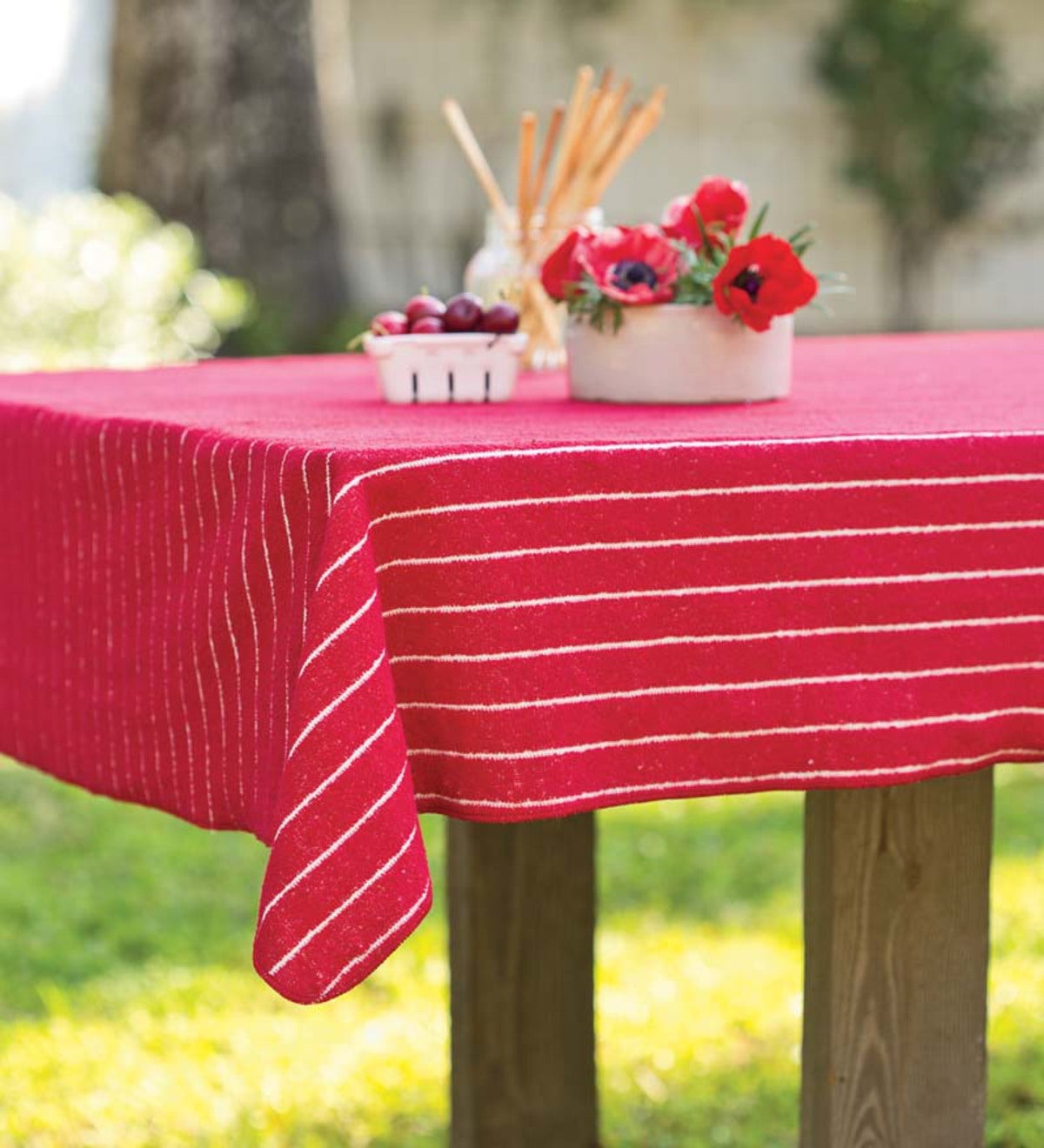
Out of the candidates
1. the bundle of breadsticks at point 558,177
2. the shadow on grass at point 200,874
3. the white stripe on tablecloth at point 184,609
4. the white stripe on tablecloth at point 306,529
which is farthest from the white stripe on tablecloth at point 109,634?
the shadow on grass at point 200,874

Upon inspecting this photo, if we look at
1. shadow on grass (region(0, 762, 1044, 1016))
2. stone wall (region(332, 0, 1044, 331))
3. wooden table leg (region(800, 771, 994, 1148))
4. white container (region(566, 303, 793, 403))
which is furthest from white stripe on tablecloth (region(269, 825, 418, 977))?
stone wall (region(332, 0, 1044, 331))

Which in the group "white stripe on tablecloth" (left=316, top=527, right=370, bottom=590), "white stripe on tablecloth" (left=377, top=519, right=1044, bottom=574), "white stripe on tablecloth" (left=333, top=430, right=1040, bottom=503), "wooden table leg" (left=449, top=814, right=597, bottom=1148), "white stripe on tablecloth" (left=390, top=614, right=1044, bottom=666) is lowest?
"wooden table leg" (left=449, top=814, right=597, bottom=1148)

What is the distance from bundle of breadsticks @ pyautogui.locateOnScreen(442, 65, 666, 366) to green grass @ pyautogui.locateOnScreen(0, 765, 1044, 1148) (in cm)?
108

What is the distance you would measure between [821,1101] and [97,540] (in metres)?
0.75

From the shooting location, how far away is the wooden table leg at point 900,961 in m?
Answer: 1.55

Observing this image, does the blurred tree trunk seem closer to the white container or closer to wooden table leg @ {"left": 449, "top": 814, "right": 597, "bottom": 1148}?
wooden table leg @ {"left": 449, "top": 814, "right": 597, "bottom": 1148}

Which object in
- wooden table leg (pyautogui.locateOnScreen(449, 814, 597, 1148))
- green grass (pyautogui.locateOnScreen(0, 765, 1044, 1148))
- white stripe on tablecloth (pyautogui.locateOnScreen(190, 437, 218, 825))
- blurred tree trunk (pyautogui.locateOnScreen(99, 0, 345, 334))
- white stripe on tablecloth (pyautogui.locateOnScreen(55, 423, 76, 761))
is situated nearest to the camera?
white stripe on tablecloth (pyautogui.locateOnScreen(190, 437, 218, 825))

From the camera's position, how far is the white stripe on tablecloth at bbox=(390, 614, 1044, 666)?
49.9 inches

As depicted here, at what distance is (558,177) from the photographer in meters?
2.24

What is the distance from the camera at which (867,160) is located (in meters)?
12.9

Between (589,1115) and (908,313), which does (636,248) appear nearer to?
(589,1115)

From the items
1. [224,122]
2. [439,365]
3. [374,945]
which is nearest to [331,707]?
[374,945]

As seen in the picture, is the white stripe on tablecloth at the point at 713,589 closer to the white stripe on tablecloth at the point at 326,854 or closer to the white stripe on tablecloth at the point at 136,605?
the white stripe on tablecloth at the point at 326,854

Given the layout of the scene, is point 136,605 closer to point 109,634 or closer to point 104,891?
point 109,634
